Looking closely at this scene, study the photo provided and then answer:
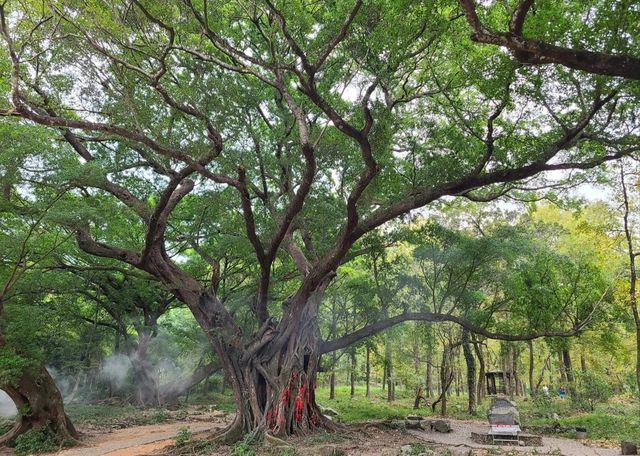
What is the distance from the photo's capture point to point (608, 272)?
12.6m

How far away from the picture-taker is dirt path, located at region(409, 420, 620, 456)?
26.6 ft

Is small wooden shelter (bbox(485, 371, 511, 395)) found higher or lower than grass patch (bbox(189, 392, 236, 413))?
higher

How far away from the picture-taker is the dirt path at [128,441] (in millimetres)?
8682

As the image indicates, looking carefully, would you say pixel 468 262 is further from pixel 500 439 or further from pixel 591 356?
pixel 591 356

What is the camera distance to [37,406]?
9258 millimetres

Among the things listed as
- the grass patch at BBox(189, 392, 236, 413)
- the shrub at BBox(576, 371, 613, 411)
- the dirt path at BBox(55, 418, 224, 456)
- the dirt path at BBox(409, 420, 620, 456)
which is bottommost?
the grass patch at BBox(189, 392, 236, 413)

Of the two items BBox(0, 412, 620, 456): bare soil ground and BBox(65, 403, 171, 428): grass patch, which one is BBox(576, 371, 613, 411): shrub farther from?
BBox(65, 403, 171, 428): grass patch

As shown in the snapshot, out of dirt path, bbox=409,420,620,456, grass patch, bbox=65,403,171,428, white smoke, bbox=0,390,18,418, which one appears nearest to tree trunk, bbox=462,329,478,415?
dirt path, bbox=409,420,620,456

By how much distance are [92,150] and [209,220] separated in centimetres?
330

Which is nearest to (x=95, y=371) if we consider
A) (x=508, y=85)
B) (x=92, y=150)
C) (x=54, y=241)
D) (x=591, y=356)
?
(x=54, y=241)

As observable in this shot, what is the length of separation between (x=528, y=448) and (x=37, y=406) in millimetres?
10648

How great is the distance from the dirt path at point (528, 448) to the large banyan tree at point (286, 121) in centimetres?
261

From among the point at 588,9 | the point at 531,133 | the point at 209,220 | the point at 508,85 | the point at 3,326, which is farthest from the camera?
the point at 209,220

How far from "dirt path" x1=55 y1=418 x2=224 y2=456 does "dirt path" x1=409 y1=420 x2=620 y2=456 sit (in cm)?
568
